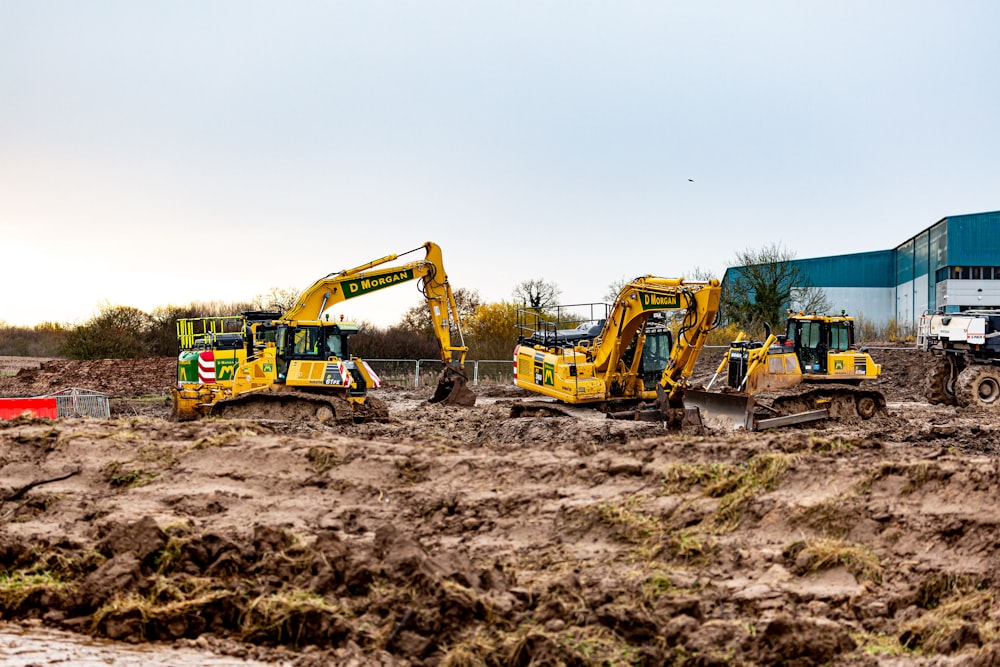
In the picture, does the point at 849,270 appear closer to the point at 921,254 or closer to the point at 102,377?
the point at 921,254

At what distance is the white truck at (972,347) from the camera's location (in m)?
22.0

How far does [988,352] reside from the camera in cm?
2217

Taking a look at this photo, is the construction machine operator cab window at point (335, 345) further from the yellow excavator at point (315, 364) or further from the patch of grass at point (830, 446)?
the patch of grass at point (830, 446)

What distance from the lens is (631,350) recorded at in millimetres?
17531

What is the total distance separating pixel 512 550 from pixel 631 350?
32.1 feet

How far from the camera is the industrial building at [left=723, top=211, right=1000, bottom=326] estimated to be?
41344mm

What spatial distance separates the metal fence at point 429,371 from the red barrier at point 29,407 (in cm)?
1459

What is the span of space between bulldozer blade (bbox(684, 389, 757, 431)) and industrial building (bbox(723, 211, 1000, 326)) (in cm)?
2714

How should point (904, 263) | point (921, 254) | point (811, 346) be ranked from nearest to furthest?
point (811, 346) → point (921, 254) → point (904, 263)

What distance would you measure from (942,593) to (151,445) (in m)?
8.19

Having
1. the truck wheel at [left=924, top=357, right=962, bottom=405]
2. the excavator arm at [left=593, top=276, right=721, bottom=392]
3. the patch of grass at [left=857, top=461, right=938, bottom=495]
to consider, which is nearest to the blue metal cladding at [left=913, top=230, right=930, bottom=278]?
the truck wheel at [left=924, top=357, right=962, bottom=405]

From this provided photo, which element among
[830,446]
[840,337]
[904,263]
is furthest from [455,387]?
[904,263]

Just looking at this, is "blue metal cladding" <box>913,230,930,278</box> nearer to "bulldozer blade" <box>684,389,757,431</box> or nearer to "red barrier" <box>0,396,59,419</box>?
"bulldozer blade" <box>684,389,757,431</box>

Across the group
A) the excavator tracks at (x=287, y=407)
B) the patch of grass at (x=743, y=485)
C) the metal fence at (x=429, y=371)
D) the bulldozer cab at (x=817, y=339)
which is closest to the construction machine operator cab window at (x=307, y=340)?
the excavator tracks at (x=287, y=407)
